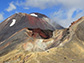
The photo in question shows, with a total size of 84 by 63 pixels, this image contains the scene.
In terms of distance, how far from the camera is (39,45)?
21953mm

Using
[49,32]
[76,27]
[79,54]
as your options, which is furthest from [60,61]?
[49,32]

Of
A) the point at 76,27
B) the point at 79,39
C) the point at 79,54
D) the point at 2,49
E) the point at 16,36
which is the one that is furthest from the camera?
the point at 16,36

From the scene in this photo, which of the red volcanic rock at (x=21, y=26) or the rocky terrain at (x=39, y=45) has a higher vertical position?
the red volcanic rock at (x=21, y=26)

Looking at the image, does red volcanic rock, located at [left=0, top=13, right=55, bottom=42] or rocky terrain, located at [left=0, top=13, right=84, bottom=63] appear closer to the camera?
rocky terrain, located at [left=0, top=13, right=84, bottom=63]

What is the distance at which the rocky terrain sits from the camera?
49.1 feet

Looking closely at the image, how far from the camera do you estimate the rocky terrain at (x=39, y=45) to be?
49.1 feet

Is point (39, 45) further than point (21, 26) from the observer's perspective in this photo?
No

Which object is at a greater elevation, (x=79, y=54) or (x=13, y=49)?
(x=13, y=49)

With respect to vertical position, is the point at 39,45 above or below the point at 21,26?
below

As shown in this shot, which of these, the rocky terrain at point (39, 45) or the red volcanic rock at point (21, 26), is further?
the red volcanic rock at point (21, 26)

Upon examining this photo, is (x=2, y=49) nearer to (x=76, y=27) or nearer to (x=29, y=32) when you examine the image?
(x=29, y=32)

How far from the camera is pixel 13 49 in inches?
839

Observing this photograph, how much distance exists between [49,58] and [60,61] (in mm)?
1155

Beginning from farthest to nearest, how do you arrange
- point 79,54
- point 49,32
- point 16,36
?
point 49,32 < point 16,36 < point 79,54
